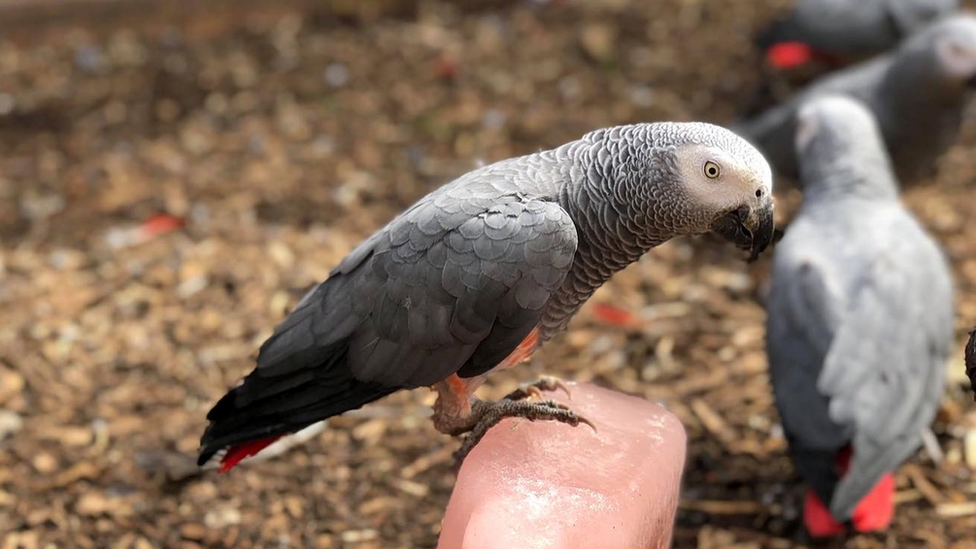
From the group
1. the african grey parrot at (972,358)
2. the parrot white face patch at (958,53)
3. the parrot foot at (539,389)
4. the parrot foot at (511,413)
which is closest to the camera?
the african grey parrot at (972,358)

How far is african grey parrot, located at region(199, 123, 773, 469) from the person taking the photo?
1.95 metres

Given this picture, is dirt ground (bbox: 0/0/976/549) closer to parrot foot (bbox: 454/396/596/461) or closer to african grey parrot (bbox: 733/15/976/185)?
african grey parrot (bbox: 733/15/976/185)

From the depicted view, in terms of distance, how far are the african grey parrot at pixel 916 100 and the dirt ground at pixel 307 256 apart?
1.17ft

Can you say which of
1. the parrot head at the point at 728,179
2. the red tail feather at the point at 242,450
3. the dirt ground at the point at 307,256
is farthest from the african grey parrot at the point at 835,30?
the red tail feather at the point at 242,450

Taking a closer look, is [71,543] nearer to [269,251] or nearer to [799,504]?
[269,251]

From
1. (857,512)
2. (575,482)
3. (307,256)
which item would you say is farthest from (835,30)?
(575,482)

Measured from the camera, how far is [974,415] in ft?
10.4

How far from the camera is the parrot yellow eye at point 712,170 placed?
6.26 feet

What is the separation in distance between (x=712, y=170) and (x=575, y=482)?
0.68m

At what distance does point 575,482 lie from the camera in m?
2.00

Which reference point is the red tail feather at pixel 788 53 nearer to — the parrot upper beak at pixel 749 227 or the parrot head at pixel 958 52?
the parrot head at pixel 958 52

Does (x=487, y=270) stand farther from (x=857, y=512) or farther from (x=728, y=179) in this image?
(x=857, y=512)

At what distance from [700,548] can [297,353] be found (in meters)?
1.29

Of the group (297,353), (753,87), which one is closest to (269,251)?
(297,353)
